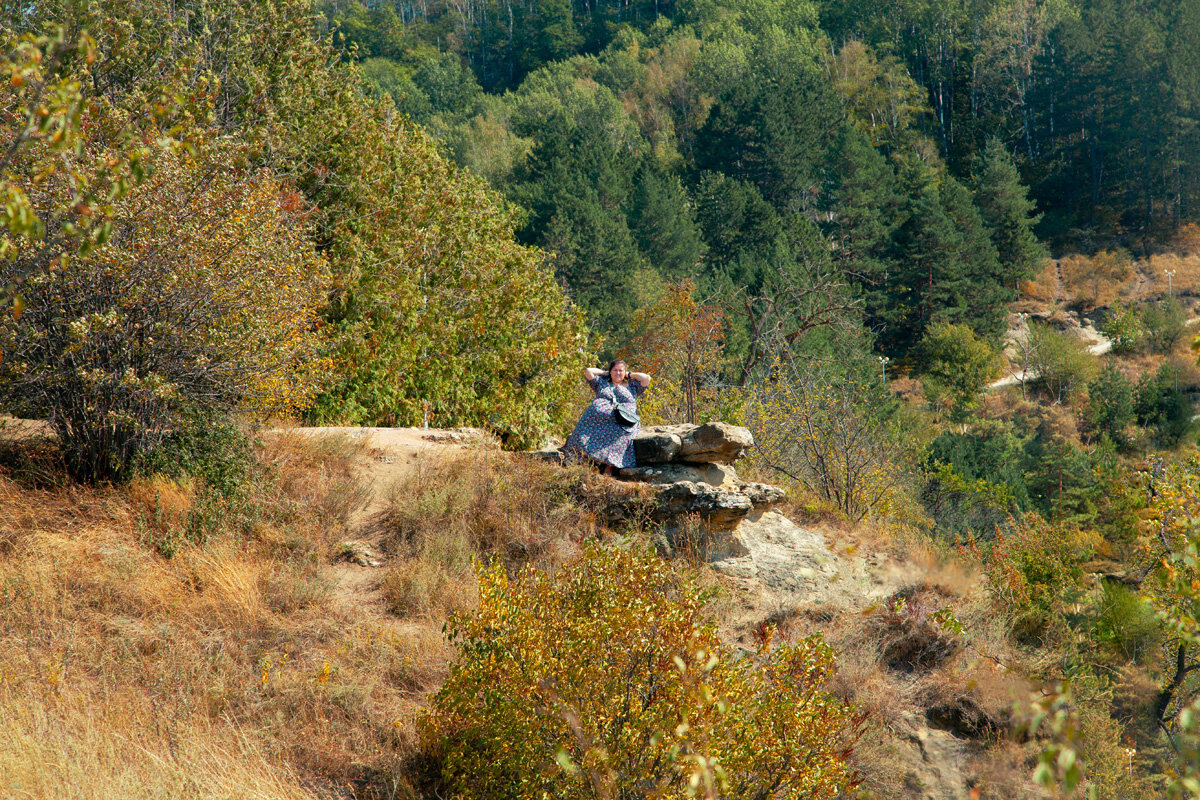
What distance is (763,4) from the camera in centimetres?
8281

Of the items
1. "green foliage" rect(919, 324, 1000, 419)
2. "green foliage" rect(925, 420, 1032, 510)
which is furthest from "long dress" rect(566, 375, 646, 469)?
"green foliage" rect(919, 324, 1000, 419)

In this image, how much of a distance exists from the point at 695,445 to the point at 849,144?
4492cm

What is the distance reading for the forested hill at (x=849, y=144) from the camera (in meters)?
44.0

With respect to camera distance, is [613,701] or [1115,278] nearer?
[613,701]

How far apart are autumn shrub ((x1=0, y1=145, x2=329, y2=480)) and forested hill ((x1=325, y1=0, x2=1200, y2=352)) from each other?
2447cm

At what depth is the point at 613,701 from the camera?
14.4 feet

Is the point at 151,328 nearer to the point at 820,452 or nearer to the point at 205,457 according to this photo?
the point at 205,457

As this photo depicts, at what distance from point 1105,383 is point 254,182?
38.9 meters

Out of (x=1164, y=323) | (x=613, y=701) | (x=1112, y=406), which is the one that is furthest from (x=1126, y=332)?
(x=613, y=701)

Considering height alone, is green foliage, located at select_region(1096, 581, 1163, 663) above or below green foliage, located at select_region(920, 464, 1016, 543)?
above

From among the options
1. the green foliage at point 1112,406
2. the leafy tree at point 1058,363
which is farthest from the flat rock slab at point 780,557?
the leafy tree at point 1058,363

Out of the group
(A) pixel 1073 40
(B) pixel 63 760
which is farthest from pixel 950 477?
(A) pixel 1073 40

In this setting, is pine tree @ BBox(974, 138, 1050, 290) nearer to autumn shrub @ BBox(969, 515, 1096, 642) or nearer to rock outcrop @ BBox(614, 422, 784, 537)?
autumn shrub @ BBox(969, 515, 1096, 642)

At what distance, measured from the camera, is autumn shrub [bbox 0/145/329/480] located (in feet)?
21.5
